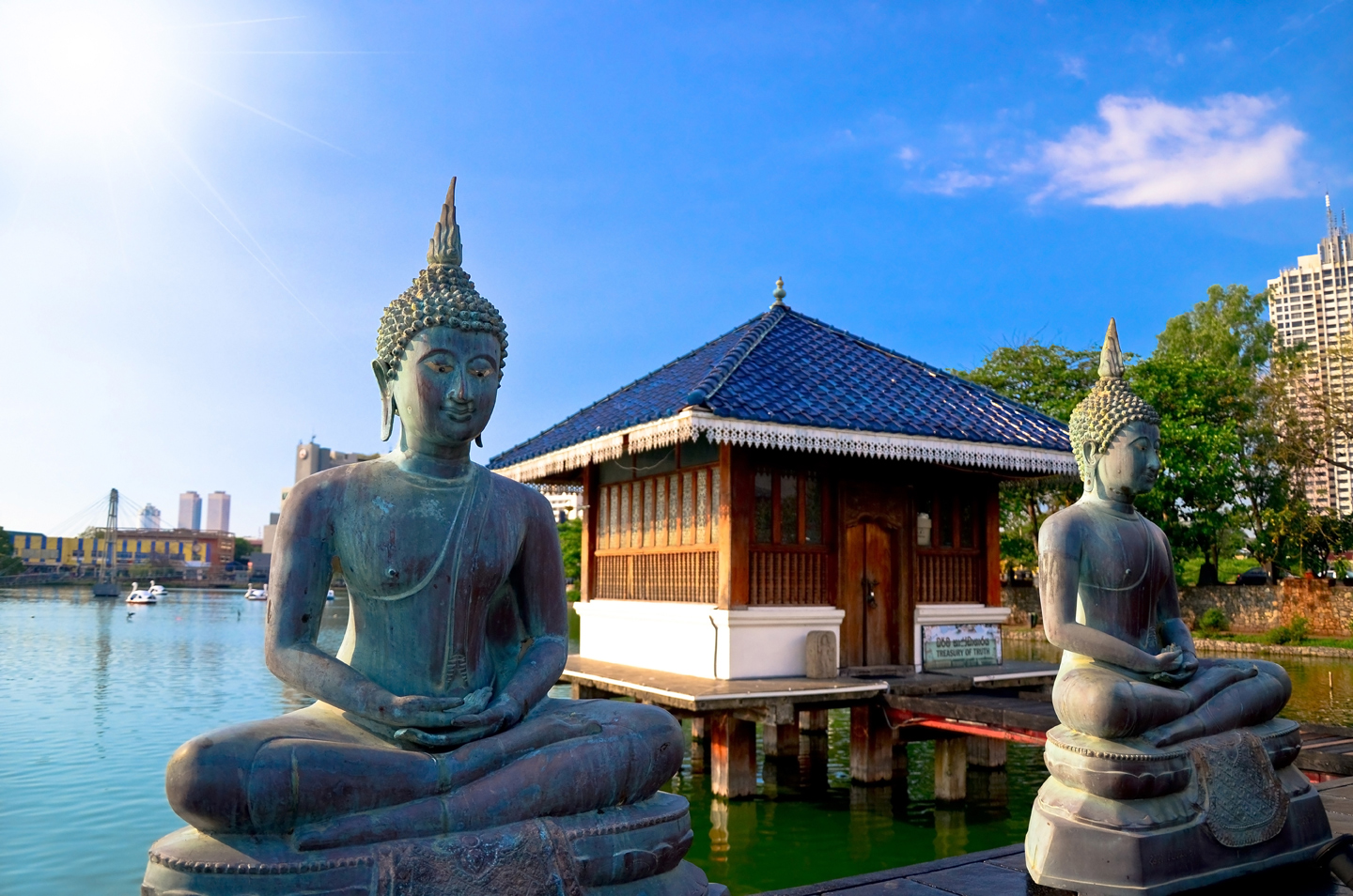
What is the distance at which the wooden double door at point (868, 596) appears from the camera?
11.9 m

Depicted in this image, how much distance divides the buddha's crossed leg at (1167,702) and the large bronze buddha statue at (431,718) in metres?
2.15

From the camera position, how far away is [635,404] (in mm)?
12477

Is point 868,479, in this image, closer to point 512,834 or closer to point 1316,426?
point 512,834

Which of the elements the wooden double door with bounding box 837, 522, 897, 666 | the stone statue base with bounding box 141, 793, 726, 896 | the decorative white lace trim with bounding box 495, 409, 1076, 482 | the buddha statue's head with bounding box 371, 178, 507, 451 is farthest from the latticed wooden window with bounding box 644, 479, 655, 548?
the stone statue base with bounding box 141, 793, 726, 896

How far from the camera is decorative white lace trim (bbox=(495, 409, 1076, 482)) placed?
396 inches

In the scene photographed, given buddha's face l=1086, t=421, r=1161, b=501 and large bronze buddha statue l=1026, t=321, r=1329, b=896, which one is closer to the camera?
large bronze buddha statue l=1026, t=321, r=1329, b=896

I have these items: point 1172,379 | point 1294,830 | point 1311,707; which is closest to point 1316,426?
point 1172,379

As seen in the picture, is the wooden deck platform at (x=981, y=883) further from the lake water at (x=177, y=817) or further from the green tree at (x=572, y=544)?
the green tree at (x=572, y=544)

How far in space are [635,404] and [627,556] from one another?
2.21 metres

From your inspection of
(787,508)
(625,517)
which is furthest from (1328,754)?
(625,517)

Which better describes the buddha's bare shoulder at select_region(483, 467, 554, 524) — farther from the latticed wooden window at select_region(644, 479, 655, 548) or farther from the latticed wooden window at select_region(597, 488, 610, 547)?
the latticed wooden window at select_region(597, 488, 610, 547)

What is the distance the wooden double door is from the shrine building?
0.07ft

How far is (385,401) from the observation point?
3336mm

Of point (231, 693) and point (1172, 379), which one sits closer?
point (231, 693)
